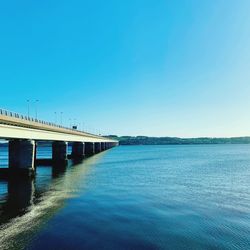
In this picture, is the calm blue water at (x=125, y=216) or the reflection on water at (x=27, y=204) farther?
the reflection on water at (x=27, y=204)

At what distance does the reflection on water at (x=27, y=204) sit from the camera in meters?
23.1

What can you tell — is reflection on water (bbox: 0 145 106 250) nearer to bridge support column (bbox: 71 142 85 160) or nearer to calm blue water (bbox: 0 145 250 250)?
Answer: calm blue water (bbox: 0 145 250 250)

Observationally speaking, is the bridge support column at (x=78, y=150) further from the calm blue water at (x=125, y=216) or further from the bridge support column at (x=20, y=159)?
the calm blue water at (x=125, y=216)

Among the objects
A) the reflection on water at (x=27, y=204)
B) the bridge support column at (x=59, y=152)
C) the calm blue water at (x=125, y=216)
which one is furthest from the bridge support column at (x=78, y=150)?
the calm blue water at (x=125, y=216)

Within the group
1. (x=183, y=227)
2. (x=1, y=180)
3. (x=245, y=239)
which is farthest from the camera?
(x=1, y=180)

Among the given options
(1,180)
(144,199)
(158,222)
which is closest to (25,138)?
(1,180)

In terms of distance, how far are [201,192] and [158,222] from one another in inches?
647

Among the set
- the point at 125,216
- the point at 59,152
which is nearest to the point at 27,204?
the point at 125,216

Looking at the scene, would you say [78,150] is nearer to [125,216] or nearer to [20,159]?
[20,159]

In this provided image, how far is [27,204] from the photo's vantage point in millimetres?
34969

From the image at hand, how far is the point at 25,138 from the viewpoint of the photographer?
57906 millimetres

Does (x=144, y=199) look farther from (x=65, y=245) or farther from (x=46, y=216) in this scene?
(x=65, y=245)

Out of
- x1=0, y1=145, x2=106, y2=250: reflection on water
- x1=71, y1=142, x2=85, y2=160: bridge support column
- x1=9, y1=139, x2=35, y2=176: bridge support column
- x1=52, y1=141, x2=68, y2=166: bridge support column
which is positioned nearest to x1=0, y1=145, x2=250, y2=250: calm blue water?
x1=0, y1=145, x2=106, y2=250: reflection on water

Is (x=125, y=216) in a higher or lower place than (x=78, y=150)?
lower
